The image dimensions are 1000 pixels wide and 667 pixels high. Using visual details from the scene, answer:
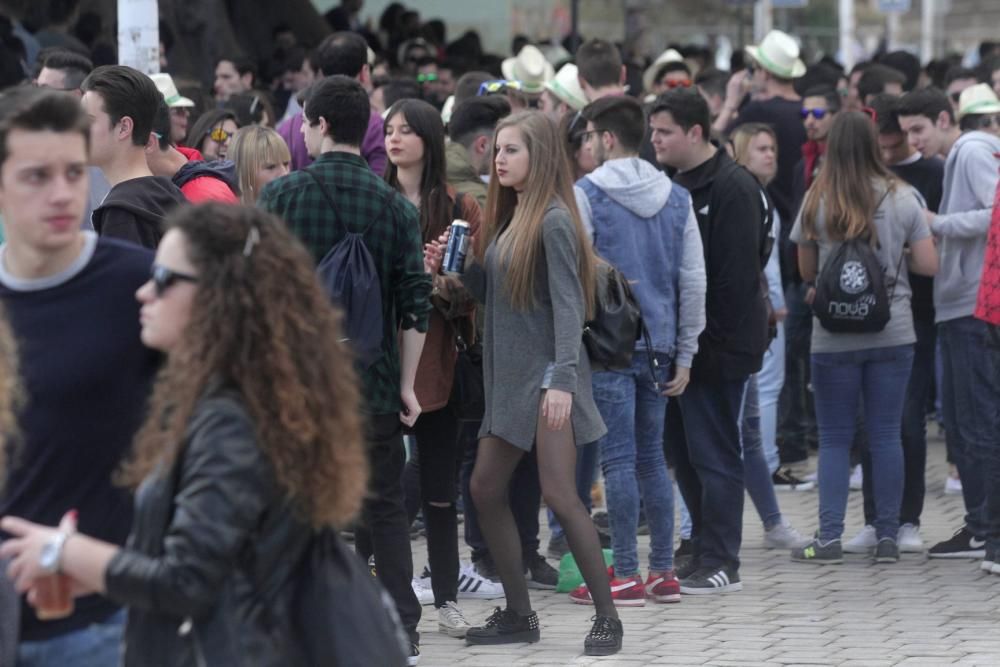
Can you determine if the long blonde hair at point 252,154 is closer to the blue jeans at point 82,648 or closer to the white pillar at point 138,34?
the white pillar at point 138,34

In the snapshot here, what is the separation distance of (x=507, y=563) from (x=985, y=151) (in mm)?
3199

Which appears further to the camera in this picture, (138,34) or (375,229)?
(138,34)

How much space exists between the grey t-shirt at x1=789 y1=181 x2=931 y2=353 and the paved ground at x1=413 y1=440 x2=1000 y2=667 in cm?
102

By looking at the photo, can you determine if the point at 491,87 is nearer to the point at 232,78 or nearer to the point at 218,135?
the point at 218,135

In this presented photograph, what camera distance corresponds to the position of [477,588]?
287 inches

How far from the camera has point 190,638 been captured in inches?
120

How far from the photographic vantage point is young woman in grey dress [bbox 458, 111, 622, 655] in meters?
6.20

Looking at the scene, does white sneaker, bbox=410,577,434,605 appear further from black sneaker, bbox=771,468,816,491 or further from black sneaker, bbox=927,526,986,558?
black sneaker, bbox=771,468,816,491

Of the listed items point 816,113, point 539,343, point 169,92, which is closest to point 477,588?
point 539,343

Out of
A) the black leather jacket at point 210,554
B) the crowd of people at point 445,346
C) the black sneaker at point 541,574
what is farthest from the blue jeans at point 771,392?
the black leather jacket at point 210,554

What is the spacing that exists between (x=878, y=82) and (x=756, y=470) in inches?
206

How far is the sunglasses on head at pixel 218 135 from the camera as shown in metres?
8.39

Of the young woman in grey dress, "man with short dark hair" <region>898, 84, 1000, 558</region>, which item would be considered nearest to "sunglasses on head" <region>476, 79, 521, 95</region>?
"man with short dark hair" <region>898, 84, 1000, 558</region>

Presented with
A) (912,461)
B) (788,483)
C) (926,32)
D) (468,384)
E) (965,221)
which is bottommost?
(788,483)
